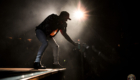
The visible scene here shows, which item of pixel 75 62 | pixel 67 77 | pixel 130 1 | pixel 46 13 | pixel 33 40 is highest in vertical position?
pixel 130 1

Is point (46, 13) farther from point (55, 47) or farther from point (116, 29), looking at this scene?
point (116, 29)

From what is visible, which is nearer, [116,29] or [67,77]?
[67,77]

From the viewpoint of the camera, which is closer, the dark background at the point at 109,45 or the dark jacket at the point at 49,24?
the dark jacket at the point at 49,24

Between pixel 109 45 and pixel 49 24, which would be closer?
pixel 49 24

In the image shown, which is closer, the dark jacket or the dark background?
A: the dark jacket

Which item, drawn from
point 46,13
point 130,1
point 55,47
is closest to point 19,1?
point 46,13

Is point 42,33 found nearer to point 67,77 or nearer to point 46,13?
point 46,13

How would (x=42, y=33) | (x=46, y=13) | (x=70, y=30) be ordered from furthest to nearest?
(x=70, y=30)
(x=46, y=13)
(x=42, y=33)

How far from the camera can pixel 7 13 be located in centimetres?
528

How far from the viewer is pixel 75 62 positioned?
10.4 m

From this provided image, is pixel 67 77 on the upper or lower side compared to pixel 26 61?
lower

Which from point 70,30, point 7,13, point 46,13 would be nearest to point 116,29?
point 70,30

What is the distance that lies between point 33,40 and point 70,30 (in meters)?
3.44

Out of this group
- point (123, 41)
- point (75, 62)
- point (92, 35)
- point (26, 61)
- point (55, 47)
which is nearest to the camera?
point (55, 47)
